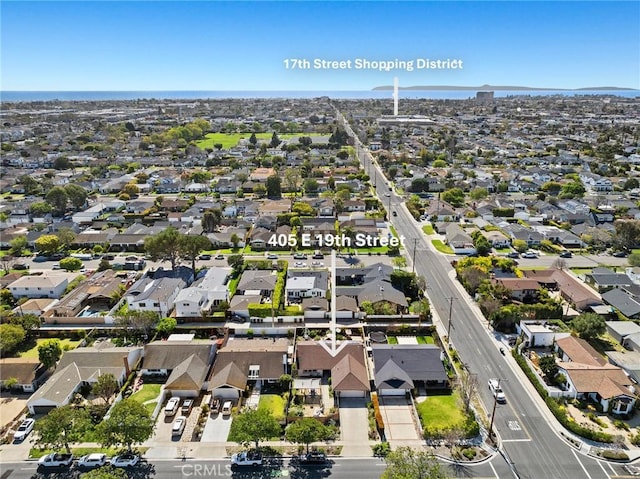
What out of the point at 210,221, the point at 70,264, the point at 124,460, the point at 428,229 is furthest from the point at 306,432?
the point at 428,229

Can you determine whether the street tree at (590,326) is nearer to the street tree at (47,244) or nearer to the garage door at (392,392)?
the garage door at (392,392)

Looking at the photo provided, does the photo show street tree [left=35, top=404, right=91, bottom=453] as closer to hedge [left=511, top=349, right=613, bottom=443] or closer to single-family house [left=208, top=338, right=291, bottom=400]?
single-family house [left=208, top=338, right=291, bottom=400]

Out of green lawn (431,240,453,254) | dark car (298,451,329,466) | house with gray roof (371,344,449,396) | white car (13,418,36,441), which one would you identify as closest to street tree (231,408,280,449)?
dark car (298,451,329,466)

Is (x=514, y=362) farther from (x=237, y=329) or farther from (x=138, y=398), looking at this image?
(x=138, y=398)

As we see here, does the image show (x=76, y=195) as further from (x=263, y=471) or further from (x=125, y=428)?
(x=263, y=471)

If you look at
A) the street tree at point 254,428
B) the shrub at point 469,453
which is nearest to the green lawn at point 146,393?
the street tree at point 254,428

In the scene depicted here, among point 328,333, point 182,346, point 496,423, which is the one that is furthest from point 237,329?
point 496,423
